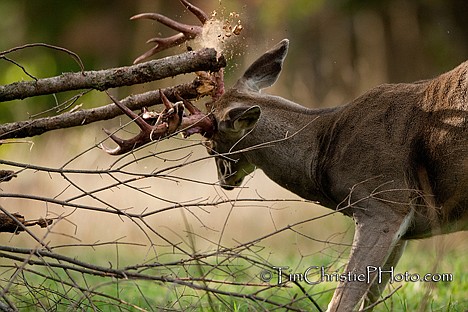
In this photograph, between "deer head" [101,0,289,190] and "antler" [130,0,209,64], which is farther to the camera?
"antler" [130,0,209,64]

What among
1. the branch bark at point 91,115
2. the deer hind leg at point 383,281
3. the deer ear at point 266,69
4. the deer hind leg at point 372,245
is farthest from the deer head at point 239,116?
the deer hind leg at point 383,281

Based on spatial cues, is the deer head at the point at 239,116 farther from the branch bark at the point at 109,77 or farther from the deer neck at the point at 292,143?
the branch bark at the point at 109,77

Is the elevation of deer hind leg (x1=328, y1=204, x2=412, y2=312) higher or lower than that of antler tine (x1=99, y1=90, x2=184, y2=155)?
lower

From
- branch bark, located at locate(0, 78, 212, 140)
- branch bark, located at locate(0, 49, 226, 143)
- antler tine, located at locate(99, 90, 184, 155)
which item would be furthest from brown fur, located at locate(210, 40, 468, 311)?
branch bark, located at locate(0, 49, 226, 143)

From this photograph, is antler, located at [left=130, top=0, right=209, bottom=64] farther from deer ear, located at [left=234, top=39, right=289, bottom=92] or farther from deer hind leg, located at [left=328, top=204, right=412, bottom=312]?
deer hind leg, located at [left=328, top=204, right=412, bottom=312]

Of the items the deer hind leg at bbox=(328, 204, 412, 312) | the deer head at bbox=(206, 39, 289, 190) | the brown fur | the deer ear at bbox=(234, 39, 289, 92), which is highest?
the deer ear at bbox=(234, 39, 289, 92)

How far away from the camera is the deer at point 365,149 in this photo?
17.6ft

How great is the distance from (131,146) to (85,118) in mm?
292

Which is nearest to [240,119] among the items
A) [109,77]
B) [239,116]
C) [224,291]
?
[239,116]

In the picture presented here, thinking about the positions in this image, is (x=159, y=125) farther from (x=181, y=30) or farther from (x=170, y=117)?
(x=181, y=30)

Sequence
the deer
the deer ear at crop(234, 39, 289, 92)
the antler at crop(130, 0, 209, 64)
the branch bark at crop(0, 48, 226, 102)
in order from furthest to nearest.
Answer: the deer ear at crop(234, 39, 289, 92) → the antler at crop(130, 0, 209, 64) → the deer → the branch bark at crop(0, 48, 226, 102)

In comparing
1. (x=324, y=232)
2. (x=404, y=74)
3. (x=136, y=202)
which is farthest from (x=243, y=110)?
(x=404, y=74)

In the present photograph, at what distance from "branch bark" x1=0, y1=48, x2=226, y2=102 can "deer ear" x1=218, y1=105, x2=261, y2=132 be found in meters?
0.54

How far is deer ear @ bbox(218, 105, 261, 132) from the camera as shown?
5656 mm
